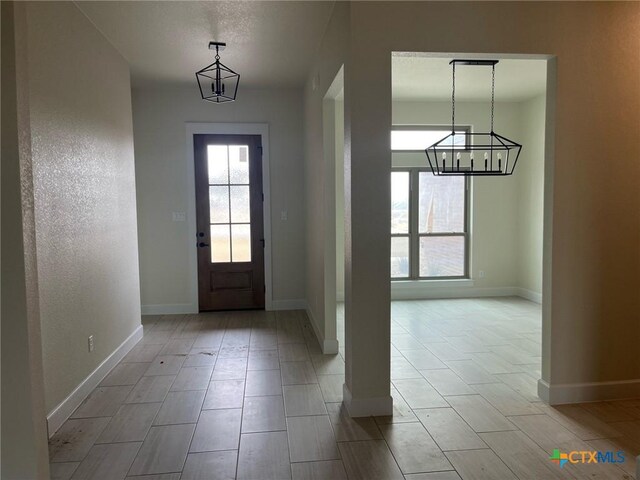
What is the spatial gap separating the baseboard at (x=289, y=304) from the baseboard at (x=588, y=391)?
3233 millimetres

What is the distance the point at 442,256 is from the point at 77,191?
4824mm

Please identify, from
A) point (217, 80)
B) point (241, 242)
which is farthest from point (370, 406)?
point (241, 242)

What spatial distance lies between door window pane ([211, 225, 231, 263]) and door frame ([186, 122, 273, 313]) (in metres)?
0.22

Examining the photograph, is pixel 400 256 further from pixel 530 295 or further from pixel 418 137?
pixel 530 295

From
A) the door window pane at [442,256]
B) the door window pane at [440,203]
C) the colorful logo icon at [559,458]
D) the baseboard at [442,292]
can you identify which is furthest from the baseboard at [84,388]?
the door window pane at [440,203]

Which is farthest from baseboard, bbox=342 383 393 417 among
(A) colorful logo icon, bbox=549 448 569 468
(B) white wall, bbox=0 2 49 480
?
(B) white wall, bbox=0 2 49 480

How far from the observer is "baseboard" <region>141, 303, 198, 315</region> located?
18.2ft

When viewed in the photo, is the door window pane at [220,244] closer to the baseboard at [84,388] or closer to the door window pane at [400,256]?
the baseboard at [84,388]

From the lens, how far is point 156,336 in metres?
4.62

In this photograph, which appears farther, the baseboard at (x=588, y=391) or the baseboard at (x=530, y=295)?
the baseboard at (x=530, y=295)

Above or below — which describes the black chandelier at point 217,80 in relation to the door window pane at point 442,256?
above

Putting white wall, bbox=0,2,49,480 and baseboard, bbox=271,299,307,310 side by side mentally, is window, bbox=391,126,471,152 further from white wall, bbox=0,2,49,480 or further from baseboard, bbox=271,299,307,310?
white wall, bbox=0,2,49,480

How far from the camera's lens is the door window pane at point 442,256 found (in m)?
6.38

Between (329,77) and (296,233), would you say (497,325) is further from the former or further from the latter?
(329,77)
